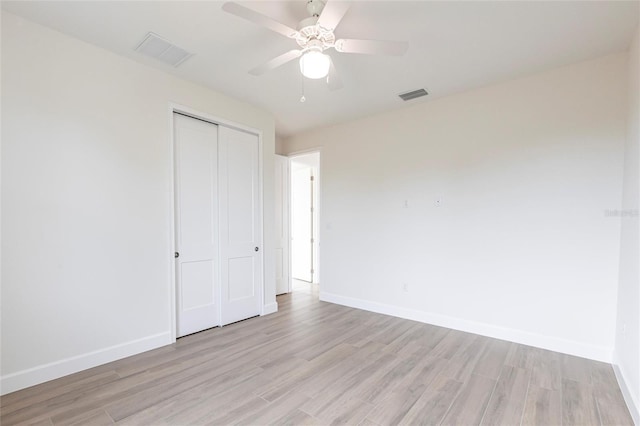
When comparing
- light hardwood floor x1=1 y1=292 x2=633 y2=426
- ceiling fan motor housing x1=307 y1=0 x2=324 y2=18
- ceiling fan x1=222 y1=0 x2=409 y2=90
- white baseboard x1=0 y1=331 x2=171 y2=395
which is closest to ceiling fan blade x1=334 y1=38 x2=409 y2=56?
ceiling fan x1=222 y1=0 x2=409 y2=90

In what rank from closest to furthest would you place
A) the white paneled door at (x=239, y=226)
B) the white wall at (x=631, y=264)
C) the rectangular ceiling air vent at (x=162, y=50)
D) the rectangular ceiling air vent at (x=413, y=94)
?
the white wall at (x=631, y=264), the rectangular ceiling air vent at (x=162, y=50), the rectangular ceiling air vent at (x=413, y=94), the white paneled door at (x=239, y=226)

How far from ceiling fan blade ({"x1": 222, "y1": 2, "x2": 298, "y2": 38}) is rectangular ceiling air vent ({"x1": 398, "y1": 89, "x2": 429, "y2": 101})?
79.5 inches

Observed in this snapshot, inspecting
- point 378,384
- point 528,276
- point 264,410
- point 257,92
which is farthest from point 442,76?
point 264,410

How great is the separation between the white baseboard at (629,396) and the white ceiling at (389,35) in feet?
9.05

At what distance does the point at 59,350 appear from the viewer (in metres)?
2.40

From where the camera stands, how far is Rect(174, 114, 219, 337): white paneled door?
128 inches

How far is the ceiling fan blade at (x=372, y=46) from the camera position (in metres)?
1.93

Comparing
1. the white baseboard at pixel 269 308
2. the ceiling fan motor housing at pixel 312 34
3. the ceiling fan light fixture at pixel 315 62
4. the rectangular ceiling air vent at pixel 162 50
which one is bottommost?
the white baseboard at pixel 269 308

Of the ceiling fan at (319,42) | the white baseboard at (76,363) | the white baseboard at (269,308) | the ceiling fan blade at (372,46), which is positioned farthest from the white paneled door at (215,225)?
the ceiling fan blade at (372,46)

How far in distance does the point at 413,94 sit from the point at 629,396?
11.0ft

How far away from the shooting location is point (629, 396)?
209cm

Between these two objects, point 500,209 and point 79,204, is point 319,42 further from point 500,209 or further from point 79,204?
point 500,209

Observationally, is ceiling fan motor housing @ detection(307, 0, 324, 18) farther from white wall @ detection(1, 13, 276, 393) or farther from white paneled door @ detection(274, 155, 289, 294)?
white paneled door @ detection(274, 155, 289, 294)

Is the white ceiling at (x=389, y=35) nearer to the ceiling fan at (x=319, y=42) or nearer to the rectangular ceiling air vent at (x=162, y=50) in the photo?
the rectangular ceiling air vent at (x=162, y=50)
